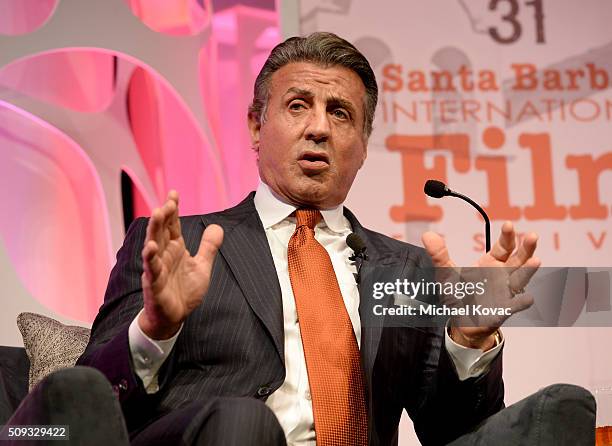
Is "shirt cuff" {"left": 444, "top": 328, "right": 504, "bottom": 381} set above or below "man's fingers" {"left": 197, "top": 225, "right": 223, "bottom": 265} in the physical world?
below

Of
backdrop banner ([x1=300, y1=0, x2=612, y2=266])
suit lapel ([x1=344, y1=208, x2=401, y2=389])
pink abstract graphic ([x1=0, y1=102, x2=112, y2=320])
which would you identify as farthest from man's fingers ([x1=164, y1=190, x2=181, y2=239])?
backdrop banner ([x1=300, y1=0, x2=612, y2=266])

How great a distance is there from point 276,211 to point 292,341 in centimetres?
38

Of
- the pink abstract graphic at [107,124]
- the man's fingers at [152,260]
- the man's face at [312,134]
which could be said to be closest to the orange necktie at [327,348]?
the man's face at [312,134]

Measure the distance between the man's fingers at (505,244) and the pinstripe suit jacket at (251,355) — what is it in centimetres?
26

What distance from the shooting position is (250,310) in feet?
6.32

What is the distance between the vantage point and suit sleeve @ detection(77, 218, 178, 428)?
164 centimetres

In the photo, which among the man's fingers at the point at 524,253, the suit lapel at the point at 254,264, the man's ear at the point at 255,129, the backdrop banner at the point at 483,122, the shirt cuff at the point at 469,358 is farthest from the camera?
the backdrop banner at the point at 483,122

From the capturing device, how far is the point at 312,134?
7.34 feet

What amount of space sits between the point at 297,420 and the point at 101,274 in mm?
1430

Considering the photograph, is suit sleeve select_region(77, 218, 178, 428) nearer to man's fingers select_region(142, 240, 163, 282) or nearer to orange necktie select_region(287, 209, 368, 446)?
man's fingers select_region(142, 240, 163, 282)

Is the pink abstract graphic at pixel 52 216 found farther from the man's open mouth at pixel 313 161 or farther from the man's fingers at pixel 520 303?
the man's fingers at pixel 520 303

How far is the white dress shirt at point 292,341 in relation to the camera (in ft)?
5.48

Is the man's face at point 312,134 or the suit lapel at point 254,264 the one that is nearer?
the suit lapel at point 254,264

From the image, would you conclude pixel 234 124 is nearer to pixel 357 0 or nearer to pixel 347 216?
pixel 357 0
